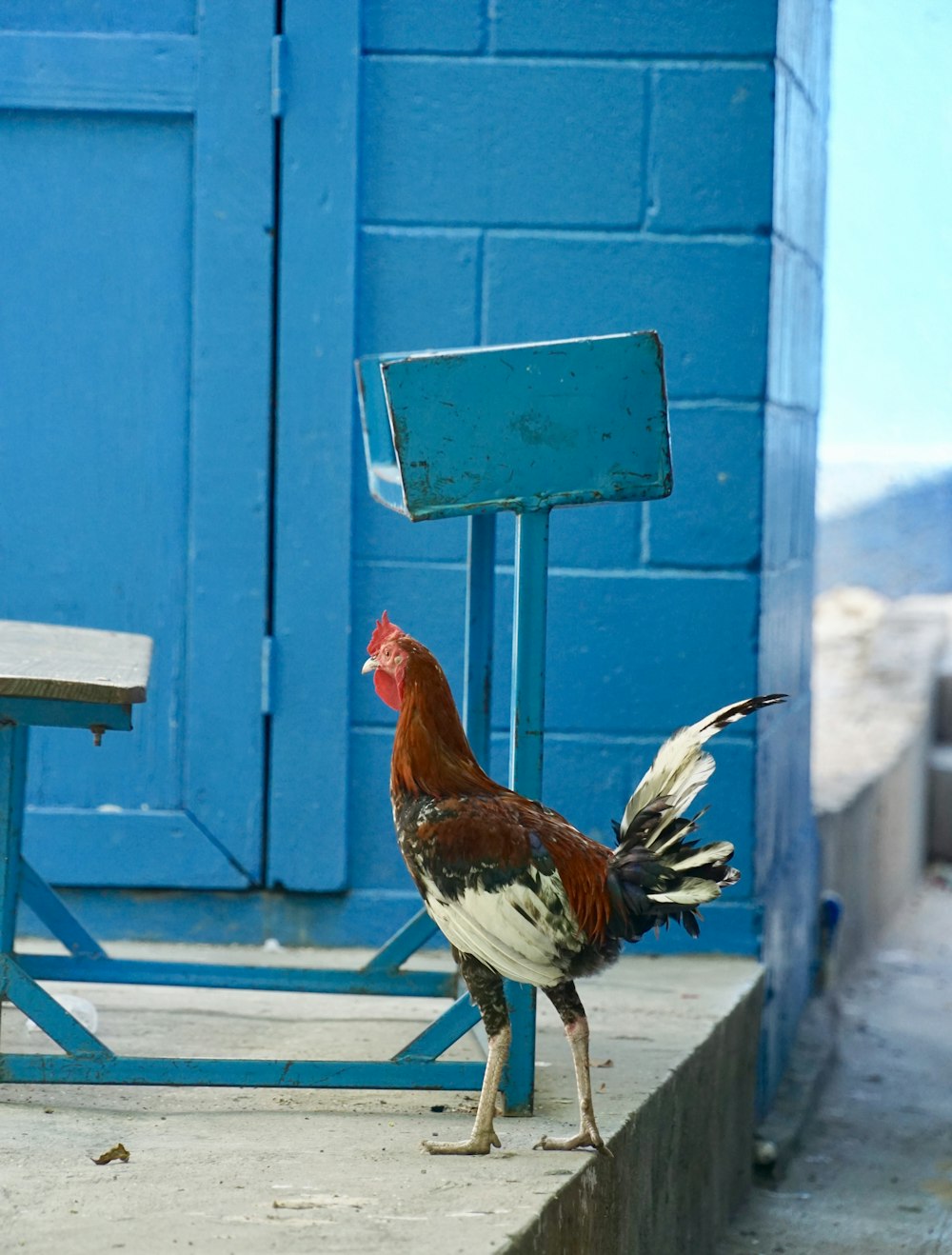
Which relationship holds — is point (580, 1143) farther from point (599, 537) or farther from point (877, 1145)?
point (877, 1145)

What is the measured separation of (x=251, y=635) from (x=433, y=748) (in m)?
1.46

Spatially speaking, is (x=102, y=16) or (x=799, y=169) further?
(x=799, y=169)

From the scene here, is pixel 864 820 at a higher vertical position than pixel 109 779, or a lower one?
lower

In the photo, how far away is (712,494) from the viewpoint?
3863mm

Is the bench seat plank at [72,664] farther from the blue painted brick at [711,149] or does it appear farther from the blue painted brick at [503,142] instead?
the blue painted brick at [711,149]

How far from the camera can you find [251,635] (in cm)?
388

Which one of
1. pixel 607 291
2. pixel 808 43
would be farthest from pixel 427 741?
pixel 808 43

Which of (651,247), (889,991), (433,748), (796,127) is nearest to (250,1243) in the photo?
(433,748)

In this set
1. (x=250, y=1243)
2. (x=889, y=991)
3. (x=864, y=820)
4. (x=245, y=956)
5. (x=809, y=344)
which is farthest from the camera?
(x=864, y=820)

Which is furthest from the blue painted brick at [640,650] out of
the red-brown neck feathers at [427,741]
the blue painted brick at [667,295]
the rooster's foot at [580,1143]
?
the rooster's foot at [580,1143]

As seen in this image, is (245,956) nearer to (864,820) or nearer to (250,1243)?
(250,1243)

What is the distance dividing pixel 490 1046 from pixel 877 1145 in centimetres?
216

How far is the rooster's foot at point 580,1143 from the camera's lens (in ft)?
8.23

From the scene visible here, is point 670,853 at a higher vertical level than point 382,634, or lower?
lower
